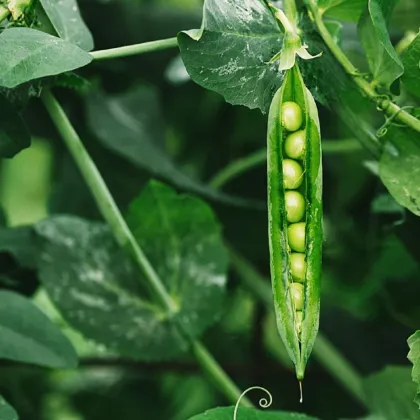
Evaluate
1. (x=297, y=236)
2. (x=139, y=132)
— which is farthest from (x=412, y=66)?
Result: (x=139, y=132)

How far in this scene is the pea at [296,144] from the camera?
0.34 metres

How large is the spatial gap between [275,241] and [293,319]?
0.11 ft

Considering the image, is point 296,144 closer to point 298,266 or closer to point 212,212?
point 298,266

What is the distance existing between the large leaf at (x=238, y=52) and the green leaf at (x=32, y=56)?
5 cm

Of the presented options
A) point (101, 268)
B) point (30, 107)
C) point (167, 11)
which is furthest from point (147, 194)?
point (167, 11)

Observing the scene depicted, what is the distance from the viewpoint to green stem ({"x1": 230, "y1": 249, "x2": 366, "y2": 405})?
0.63m

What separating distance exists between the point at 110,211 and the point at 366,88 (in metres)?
0.16

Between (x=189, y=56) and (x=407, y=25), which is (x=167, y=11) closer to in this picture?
(x=407, y=25)

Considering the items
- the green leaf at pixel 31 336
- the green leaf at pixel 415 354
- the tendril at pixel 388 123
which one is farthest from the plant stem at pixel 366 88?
the green leaf at pixel 31 336

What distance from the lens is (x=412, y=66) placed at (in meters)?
0.40

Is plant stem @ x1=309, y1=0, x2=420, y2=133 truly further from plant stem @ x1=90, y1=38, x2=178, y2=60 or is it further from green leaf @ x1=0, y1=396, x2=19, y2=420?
green leaf @ x1=0, y1=396, x2=19, y2=420

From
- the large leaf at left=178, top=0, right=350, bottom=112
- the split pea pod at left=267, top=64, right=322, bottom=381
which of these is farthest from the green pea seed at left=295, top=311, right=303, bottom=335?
the large leaf at left=178, top=0, right=350, bottom=112

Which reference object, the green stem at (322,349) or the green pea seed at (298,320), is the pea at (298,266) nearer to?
the green pea seed at (298,320)

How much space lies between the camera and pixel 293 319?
1.11ft
